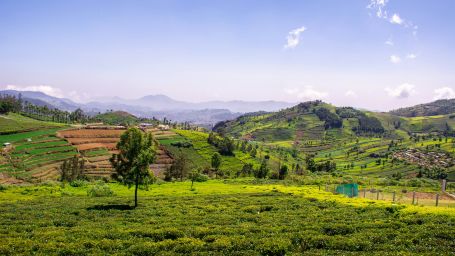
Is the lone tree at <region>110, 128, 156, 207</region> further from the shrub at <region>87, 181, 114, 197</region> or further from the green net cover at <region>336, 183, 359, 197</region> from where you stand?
the green net cover at <region>336, 183, 359, 197</region>

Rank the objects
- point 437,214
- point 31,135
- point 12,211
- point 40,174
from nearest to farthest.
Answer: point 437,214
point 12,211
point 40,174
point 31,135

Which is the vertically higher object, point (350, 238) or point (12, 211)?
point (350, 238)

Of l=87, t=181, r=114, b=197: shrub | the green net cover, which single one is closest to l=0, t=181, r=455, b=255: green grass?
the green net cover

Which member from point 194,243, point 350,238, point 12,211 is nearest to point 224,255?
point 194,243

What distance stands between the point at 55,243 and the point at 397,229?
31.2 meters

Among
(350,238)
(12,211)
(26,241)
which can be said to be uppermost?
(350,238)

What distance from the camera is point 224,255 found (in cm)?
2728

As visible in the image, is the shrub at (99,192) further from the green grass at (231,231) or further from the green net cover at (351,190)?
the green net cover at (351,190)

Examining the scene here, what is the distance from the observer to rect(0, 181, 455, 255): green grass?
28719mm

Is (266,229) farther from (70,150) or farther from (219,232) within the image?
(70,150)

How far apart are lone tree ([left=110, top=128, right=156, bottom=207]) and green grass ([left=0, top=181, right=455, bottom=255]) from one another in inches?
296

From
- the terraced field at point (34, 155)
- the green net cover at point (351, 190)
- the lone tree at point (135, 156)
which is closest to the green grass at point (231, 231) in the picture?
the lone tree at point (135, 156)

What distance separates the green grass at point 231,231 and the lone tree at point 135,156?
7.51 metres

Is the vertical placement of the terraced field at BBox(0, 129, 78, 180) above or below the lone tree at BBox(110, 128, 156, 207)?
below
